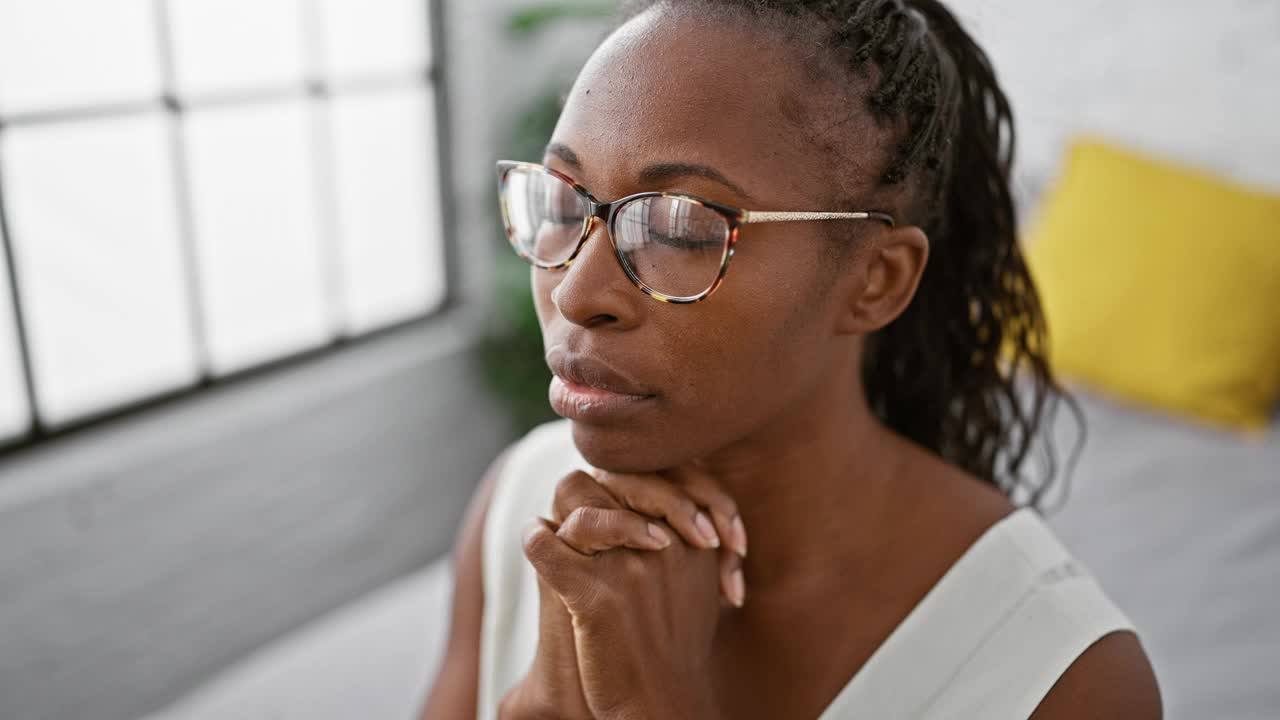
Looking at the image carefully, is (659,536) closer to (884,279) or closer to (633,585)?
(633,585)

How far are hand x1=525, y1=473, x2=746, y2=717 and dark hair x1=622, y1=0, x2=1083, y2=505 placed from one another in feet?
1.15

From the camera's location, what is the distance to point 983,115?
1.20 m

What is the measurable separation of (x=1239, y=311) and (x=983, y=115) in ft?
4.71

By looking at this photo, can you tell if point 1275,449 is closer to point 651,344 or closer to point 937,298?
point 937,298

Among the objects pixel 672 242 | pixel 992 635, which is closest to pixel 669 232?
pixel 672 242

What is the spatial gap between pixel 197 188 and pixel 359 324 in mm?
770

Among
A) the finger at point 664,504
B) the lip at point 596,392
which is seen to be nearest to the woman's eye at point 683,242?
the lip at point 596,392

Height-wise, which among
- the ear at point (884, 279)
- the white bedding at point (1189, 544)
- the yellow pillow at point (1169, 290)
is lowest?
the white bedding at point (1189, 544)

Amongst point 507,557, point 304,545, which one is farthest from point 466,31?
point 507,557

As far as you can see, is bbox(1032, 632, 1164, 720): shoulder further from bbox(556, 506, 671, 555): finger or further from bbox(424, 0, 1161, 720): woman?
bbox(556, 506, 671, 555): finger

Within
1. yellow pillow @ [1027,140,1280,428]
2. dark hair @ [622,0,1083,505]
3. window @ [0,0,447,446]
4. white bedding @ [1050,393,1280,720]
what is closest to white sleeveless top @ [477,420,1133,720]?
dark hair @ [622,0,1083,505]

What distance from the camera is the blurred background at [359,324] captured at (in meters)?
1.96

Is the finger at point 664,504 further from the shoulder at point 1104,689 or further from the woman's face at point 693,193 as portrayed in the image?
the shoulder at point 1104,689

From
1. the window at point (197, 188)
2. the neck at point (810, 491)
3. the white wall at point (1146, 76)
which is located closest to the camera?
the neck at point (810, 491)
